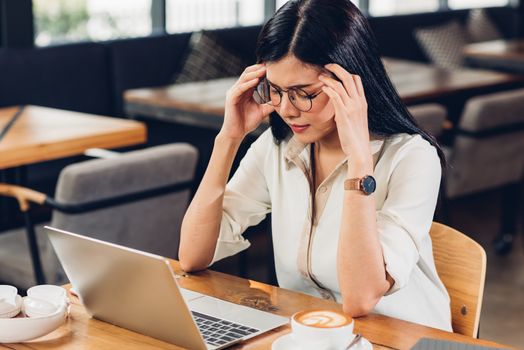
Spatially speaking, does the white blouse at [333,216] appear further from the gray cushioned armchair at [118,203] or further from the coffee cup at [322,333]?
the gray cushioned armchair at [118,203]

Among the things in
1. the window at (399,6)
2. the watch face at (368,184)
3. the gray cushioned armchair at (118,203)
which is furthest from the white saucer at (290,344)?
the window at (399,6)

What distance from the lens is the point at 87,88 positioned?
189 inches

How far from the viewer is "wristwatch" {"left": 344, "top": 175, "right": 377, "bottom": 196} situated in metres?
1.75

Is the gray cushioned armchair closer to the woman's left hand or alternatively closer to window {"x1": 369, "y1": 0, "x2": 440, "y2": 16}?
the woman's left hand

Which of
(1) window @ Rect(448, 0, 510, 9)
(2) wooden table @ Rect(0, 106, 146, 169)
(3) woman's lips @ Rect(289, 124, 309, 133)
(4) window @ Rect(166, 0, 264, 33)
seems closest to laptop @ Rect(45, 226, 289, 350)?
(3) woman's lips @ Rect(289, 124, 309, 133)

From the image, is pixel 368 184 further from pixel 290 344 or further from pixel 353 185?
pixel 290 344

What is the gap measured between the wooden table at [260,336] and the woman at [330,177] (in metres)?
0.07

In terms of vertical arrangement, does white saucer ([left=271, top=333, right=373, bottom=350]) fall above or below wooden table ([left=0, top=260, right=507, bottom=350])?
above

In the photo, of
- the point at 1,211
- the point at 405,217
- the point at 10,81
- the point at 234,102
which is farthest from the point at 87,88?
the point at 405,217

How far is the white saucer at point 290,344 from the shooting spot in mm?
1465

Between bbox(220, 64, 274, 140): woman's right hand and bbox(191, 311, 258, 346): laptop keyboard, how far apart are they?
50 cm

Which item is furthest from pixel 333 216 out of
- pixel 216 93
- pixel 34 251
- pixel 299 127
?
pixel 216 93

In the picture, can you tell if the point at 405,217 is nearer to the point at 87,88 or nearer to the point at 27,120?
the point at 27,120

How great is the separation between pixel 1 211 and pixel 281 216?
2577mm
